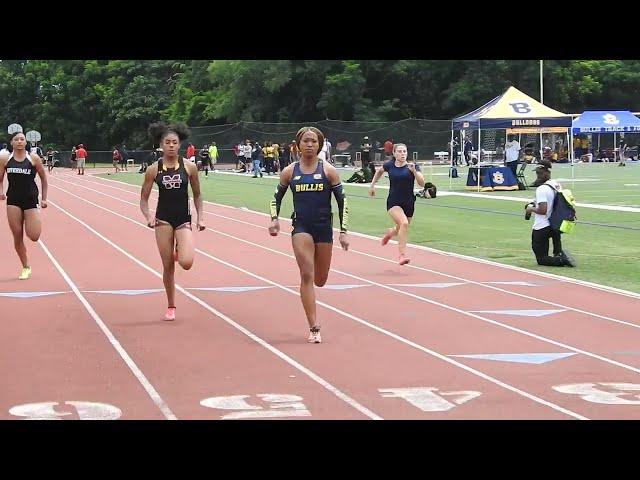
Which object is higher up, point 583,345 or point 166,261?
point 166,261

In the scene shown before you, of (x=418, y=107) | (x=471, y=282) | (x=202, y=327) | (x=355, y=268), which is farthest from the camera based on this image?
(x=418, y=107)

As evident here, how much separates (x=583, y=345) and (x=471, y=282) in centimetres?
449

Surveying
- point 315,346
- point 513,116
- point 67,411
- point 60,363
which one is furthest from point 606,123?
point 67,411

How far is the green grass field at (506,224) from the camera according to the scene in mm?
17498

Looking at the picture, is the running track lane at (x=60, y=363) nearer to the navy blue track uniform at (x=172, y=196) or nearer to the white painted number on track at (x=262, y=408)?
the white painted number on track at (x=262, y=408)

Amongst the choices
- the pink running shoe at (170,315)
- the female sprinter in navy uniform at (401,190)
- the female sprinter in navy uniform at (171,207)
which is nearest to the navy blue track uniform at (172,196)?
the female sprinter in navy uniform at (171,207)

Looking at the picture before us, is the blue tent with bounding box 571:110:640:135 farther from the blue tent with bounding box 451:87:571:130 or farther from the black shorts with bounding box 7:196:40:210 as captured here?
the black shorts with bounding box 7:196:40:210

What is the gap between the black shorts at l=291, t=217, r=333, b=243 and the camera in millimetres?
11031

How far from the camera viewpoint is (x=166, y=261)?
1212 cm

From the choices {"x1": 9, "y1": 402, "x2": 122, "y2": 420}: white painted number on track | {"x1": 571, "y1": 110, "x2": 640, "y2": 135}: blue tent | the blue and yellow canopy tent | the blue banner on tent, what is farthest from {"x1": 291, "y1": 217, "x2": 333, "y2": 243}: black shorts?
{"x1": 571, "y1": 110, "x2": 640, "y2": 135}: blue tent

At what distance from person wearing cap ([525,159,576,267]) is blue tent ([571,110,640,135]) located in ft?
105

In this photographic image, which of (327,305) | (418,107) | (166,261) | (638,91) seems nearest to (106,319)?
(166,261)

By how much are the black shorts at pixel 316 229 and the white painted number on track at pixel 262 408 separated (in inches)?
104
